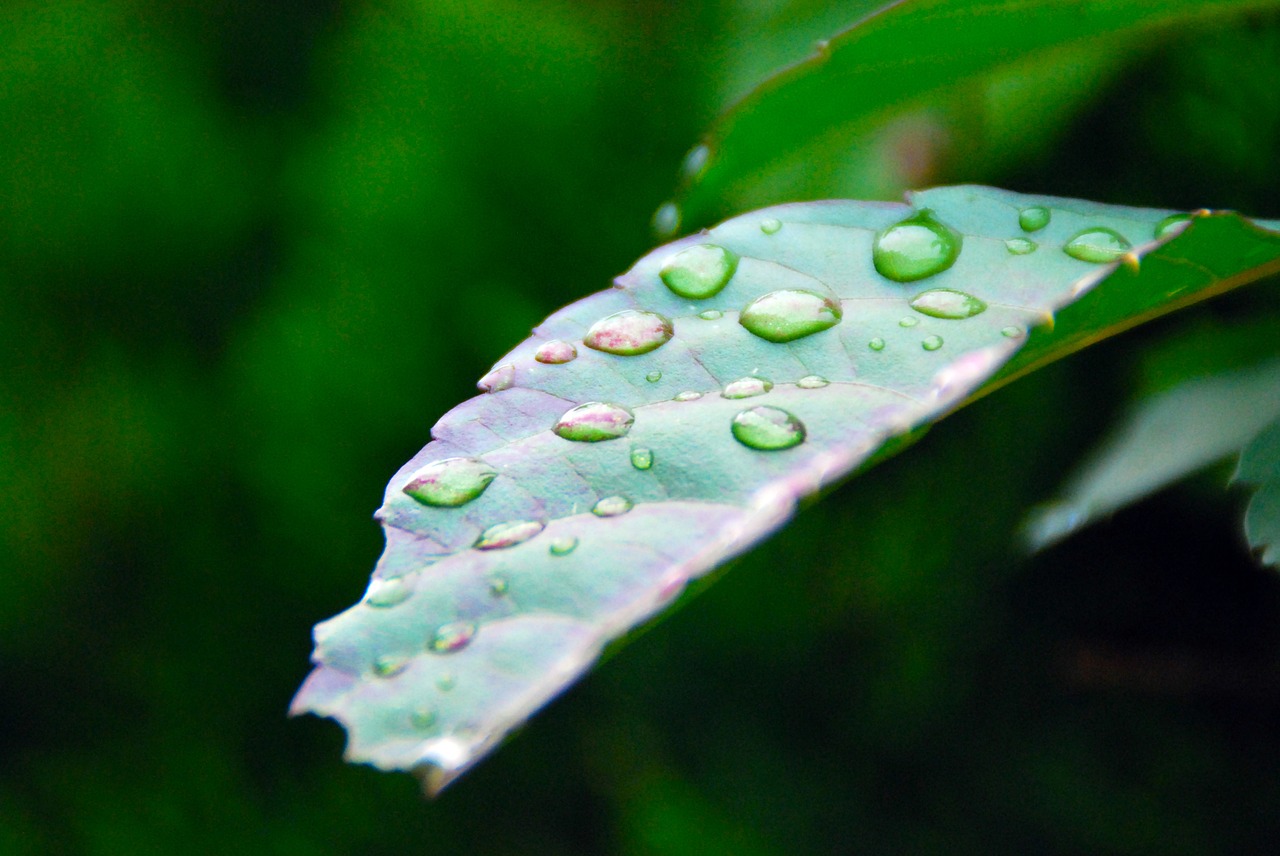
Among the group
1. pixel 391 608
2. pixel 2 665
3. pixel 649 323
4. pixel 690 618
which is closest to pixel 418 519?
pixel 391 608

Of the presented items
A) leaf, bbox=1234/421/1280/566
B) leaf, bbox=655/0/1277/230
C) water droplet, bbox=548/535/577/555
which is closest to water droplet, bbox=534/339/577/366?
water droplet, bbox=548/535/577/555

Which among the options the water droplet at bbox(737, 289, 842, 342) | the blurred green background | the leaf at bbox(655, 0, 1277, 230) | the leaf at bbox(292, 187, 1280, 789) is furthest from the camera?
the blurred green background

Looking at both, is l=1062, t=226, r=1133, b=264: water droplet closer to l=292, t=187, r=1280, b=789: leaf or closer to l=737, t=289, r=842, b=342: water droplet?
l=292, t=187, r=1280, b=789: leaf

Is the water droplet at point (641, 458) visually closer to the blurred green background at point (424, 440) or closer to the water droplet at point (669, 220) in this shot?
the water droplet at point (669, 220)

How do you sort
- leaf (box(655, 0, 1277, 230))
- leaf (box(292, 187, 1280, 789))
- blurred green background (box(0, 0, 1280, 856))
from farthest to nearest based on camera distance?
blurred green background (box(0, 0, 1280, 856)) < leaf (box(655, 0, 1277, 230)) < leaf (box(292, 187, 1280, 789))

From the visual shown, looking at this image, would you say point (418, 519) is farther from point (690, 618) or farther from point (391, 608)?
point (690, 618)
